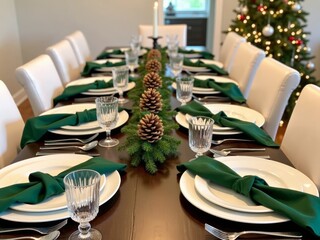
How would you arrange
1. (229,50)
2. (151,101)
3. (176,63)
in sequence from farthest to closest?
(229,50)
(176,63)
(151,101)

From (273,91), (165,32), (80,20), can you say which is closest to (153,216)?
(273,91)

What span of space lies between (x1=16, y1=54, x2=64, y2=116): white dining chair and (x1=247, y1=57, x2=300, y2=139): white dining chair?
1157 millimetres

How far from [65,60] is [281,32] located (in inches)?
91.1

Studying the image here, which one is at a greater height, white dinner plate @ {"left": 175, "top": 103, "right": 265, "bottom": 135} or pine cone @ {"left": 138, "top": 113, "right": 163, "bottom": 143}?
pine cone @ {"left": 138, "top": 113, "right": 163, "bottom": 143}

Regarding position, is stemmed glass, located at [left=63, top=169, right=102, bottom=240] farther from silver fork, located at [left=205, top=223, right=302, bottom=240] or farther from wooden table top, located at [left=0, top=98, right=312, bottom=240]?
silver fork, located at [left=205, top=223, right=302, bottom=240]

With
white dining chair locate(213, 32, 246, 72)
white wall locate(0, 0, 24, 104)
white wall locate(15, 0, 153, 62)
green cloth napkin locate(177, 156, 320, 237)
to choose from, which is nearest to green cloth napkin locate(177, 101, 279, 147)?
green cloth napkin locate(177, 156, 320, 237)

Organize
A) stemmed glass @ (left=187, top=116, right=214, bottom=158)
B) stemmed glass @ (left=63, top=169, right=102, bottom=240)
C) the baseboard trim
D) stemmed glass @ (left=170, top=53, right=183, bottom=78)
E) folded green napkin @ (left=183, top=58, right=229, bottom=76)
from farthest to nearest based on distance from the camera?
the baseboard trim → folded green napkin @ (left=183, top=58, right=229, bottom=76) → stemmed glass @ (left=170, top=53, right=183, bottom=78) → stemmed glass @ (left=187, top=116, right=214, bottom=158) → stemmed glass @ (left=63, top=169, right=102, bottom=240)

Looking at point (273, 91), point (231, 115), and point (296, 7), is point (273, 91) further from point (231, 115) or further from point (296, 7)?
point (296, 7)

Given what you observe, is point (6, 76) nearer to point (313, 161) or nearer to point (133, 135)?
point (133, 135)

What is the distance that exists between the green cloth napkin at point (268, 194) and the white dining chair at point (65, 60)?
1.71 metres

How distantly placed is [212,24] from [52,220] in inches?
169

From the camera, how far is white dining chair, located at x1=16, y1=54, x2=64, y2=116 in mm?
1851

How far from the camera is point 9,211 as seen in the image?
35.7 inches

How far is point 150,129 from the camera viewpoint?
119 cm
